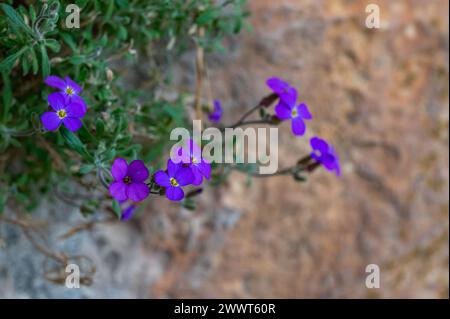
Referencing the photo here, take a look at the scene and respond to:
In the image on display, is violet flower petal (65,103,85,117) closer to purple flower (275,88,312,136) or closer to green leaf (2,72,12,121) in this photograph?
green leaf (2,72,12,121)

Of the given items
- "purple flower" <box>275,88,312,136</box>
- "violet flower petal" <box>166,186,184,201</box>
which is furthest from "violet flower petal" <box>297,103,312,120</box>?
"violet flower petal" <box>166,186,184,201</box>

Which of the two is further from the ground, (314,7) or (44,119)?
(314,7)

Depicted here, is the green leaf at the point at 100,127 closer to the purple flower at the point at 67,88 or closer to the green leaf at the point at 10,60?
the purple flower at the point at 67,88

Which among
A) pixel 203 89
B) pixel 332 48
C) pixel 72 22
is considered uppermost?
pixel 332 48

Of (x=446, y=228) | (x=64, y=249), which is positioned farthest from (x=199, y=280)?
(x=446, y=228)

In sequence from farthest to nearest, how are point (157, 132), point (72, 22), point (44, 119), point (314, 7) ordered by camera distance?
point (314, 7), point (157, 132), point (72, 22), point (44, 119)

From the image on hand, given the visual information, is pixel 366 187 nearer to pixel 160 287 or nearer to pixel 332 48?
pixel 332 48
